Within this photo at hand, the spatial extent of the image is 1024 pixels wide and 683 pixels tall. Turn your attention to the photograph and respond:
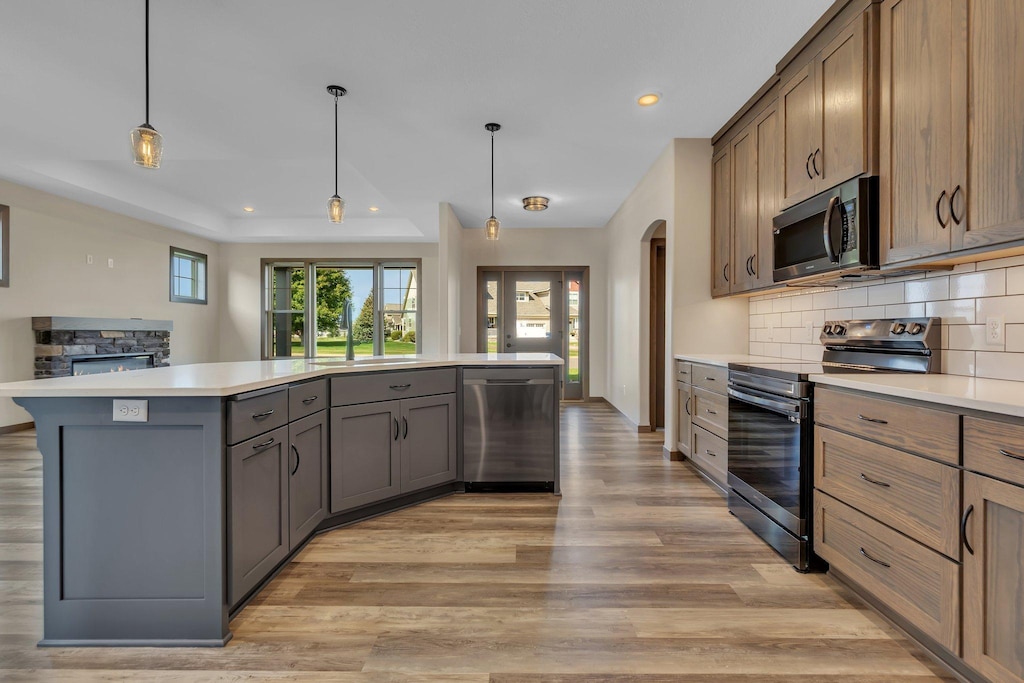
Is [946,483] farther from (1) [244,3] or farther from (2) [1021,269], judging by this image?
(1) [244,3]

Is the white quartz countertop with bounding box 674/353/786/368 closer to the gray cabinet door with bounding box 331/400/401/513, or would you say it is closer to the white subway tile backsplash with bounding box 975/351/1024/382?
the white subway tile backsplash with bounding box 975/351/1024/382

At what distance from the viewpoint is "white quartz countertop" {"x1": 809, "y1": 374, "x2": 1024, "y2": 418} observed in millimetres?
1254

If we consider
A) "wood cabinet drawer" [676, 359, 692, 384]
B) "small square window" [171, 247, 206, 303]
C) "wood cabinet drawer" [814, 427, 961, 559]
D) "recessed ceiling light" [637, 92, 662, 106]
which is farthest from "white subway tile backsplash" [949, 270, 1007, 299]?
"small square window" [171, 247, 206, 303]

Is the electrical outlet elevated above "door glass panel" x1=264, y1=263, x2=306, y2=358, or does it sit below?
below

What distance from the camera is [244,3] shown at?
2232 millimetres

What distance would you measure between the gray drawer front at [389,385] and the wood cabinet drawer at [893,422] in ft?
6.51

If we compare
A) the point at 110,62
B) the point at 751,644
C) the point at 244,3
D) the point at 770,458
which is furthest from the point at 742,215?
the point at 110,62

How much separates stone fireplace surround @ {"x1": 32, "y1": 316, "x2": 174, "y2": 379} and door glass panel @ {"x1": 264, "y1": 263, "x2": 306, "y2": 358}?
1567 mm

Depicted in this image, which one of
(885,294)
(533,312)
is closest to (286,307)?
(533,312)

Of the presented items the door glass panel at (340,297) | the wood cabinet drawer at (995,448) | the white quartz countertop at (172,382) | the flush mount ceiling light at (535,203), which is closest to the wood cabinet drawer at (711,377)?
the wood cabinet drawer at (995,448)

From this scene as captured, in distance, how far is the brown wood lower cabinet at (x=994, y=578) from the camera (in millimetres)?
1204

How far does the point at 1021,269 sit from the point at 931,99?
72 centimetres

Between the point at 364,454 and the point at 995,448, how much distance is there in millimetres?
2498

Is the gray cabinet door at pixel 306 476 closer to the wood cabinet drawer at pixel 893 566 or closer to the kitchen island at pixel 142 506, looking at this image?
the kitchen island at pixel 142 506
